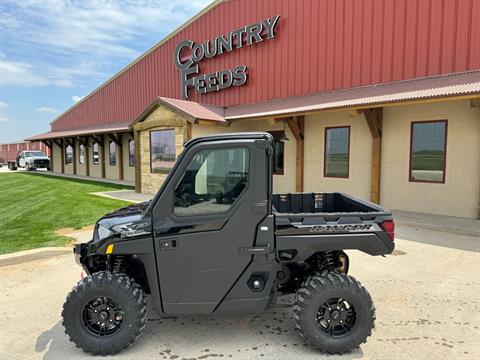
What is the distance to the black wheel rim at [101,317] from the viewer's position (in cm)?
303

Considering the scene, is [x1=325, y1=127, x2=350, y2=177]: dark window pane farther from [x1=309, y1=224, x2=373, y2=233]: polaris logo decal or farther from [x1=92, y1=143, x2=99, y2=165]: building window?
[x1=92, y1=143, x2=99, y2=165]: building window

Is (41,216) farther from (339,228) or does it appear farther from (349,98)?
(349,98)

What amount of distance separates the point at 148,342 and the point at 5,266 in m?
3.70

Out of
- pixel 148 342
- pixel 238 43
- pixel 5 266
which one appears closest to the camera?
pixel 148 342

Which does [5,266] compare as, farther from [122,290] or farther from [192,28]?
[192,28]

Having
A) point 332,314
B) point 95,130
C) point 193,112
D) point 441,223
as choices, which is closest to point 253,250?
point 332,314

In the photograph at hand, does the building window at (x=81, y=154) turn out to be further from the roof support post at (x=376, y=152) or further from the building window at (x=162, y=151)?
the roof support post at (x=376, y=152)

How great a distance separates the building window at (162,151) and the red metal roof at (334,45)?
4.09 m

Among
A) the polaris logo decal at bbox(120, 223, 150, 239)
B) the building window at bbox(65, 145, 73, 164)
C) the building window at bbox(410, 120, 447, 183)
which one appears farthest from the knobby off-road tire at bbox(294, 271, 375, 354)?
the building window at bbox(65, 145, 73, 164)

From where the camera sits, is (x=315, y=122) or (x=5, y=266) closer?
(x=5, y=266)

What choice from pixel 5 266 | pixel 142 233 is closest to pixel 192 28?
pixel 5 266

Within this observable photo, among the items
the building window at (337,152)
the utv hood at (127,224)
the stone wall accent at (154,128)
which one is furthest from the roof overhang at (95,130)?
the utv hood at (127,224)

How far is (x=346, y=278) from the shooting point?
3.07m

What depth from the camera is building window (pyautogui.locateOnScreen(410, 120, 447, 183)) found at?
927 centimetres
